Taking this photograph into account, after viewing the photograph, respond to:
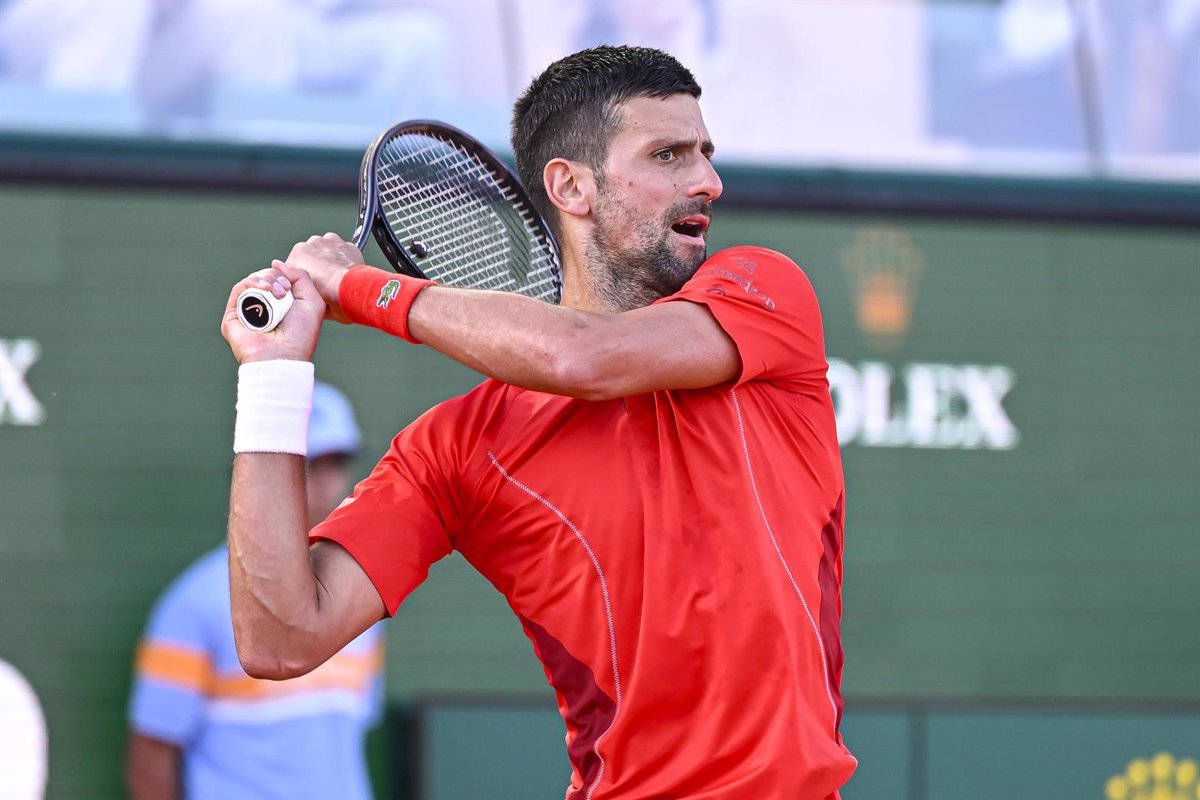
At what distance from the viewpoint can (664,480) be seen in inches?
107

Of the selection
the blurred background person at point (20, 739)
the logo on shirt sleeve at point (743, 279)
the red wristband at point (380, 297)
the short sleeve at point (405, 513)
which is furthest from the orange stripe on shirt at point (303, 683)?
the logo on shirt sleeve at point (743, 279)

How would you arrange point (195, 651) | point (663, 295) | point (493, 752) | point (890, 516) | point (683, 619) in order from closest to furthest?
point (683, 619)
point (663, 295)
point (195, 651)
point (493, 752)
point (890, 516)

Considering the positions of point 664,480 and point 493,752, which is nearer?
point 664,480

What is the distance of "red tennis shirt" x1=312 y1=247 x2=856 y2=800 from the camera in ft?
8.53

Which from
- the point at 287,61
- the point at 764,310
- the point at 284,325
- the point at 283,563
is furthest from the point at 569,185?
the point at 287,61

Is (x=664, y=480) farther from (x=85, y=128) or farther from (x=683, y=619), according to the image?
(x=85, y=128)

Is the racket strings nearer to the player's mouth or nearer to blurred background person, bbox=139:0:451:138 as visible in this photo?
the player's mouth

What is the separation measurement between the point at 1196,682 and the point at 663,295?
14.0ft

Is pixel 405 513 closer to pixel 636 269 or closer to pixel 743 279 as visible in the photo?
pixel 636 269

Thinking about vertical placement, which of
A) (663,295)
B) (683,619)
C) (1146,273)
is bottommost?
(683,619)

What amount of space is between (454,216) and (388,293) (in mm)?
605

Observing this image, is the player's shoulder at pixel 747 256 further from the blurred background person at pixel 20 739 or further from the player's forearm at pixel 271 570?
the blurred background person at pixel 20 739

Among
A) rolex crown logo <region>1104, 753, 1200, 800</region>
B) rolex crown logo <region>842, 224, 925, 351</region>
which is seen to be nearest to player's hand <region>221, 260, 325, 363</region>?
rolex crown logo <region>842, 224, 925, 351</region>

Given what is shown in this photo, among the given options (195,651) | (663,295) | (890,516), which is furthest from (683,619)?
(890,516)
